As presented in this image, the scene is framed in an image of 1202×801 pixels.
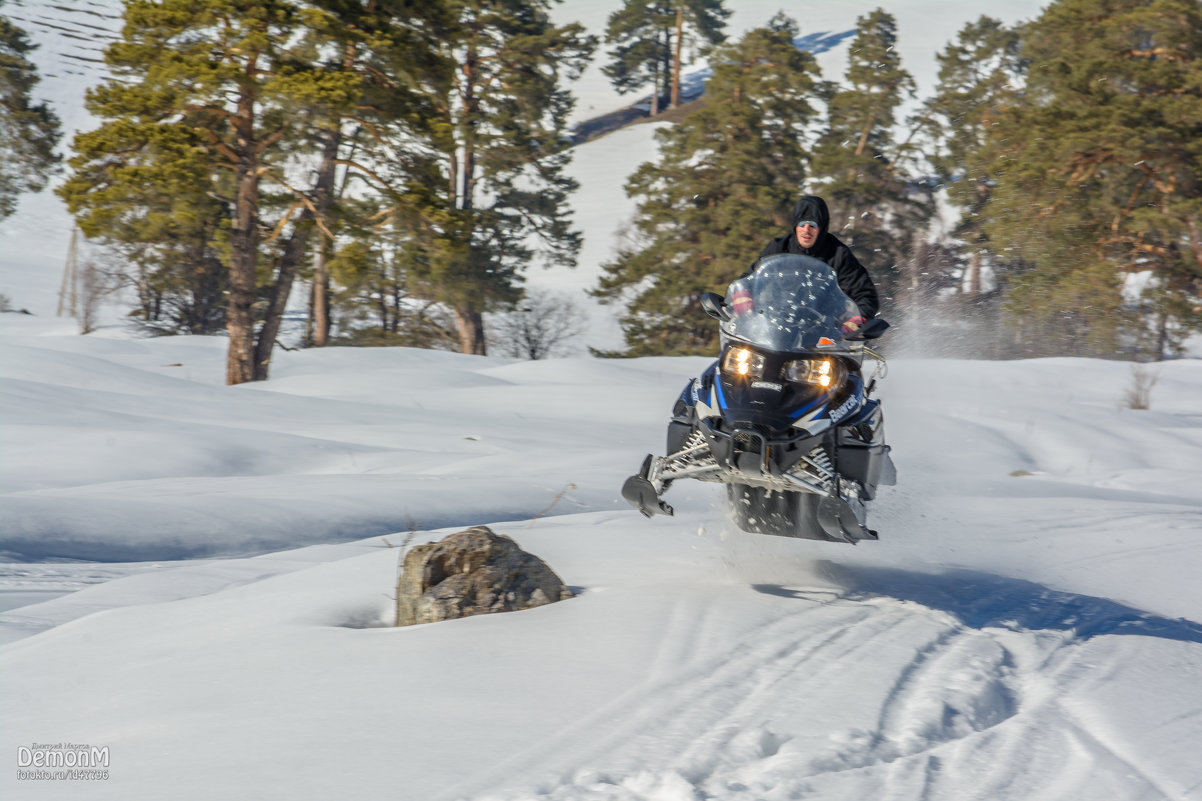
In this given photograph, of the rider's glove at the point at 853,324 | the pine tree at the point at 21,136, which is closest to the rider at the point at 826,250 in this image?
the rider's glove at the point at 853,324

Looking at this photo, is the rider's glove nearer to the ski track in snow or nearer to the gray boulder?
the ski track in snow

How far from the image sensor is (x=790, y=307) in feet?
16.8

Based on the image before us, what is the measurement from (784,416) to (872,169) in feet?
99.8

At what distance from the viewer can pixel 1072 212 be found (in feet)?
69.3

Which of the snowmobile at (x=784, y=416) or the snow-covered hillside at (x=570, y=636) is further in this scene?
the snowmobile at (x=784, y=416)

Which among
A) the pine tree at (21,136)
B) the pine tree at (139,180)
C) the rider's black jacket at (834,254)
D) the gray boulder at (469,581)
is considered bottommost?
the gray boulder at (469,581)

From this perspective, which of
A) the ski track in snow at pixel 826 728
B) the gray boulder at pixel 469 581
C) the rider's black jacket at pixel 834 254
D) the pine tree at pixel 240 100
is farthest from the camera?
the pine tree at pixel 240 100

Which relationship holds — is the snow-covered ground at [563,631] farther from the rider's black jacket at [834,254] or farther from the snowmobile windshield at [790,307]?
the rider's black jacket at [834,254]

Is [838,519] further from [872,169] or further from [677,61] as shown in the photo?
[677,61]

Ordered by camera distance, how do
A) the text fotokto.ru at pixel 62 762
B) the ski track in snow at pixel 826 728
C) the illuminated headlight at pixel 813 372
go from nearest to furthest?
the text fotokto.ru at pixel 62 762 < the ski track in snow at pixel 826 728 < the illuminated headlight at pixel 813 372

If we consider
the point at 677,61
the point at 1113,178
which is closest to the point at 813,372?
the point at 1113,178

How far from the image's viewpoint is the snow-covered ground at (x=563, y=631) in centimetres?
297

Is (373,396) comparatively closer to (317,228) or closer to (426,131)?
(317,228)

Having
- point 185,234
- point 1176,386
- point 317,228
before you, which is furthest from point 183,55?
point 1176,386
